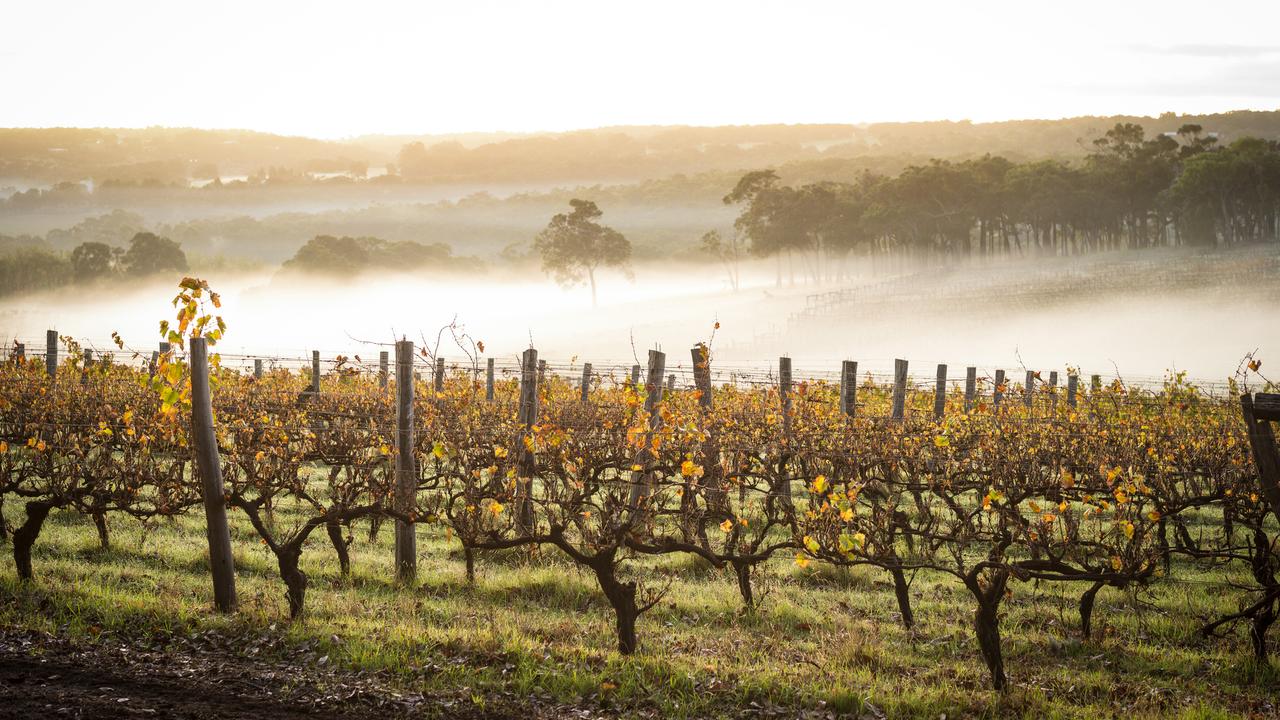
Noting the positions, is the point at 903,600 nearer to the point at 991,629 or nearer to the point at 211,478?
the point at 991,629

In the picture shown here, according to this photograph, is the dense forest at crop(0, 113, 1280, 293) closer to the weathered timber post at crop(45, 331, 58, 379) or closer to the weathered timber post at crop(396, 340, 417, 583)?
the weathered timber post at crop(45, 331, 58, 379)

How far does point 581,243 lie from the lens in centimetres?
11212

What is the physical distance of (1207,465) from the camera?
13.1m

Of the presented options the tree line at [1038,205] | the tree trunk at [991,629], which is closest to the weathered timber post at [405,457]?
the tree trunk at [991,629]

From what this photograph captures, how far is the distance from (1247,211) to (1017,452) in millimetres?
103043

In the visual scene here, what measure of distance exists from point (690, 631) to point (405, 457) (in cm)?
360

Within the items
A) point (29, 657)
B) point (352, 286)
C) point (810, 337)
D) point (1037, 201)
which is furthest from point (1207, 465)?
point (352, 286)

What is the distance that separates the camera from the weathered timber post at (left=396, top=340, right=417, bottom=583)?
10.1 m

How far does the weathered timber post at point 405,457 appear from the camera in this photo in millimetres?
10086

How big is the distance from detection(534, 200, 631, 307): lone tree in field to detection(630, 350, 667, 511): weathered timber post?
9941cm

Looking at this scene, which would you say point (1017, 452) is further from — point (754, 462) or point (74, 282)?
point (74, 282)

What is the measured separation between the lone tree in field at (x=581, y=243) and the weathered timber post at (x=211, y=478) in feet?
336

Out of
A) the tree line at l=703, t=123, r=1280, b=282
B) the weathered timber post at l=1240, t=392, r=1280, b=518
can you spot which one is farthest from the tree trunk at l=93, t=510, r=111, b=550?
the tree line at l=703, t=123, r=1280, b=282

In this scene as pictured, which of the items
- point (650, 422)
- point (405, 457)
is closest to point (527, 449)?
point (650, 422)
